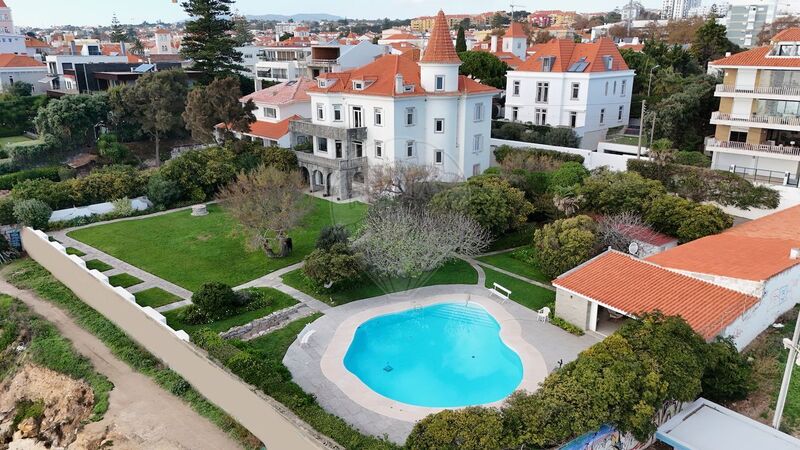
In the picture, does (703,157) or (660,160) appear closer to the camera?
(660,160)

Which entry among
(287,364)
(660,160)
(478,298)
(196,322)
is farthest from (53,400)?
(660,160)

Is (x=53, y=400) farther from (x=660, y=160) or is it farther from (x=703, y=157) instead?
(x=703, y=157)

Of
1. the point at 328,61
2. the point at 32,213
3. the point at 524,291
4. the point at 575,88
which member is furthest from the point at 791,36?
the point at 32,213

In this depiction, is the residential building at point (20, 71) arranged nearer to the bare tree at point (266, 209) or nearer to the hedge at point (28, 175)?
the hedge at point (28, 175)

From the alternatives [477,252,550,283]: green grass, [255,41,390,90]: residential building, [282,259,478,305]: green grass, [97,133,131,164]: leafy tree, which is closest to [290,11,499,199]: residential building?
[477,252,550,283]: green grass

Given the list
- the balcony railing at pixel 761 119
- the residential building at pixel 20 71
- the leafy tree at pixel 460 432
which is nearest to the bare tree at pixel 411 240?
the leafy tree at pixel 460 432
